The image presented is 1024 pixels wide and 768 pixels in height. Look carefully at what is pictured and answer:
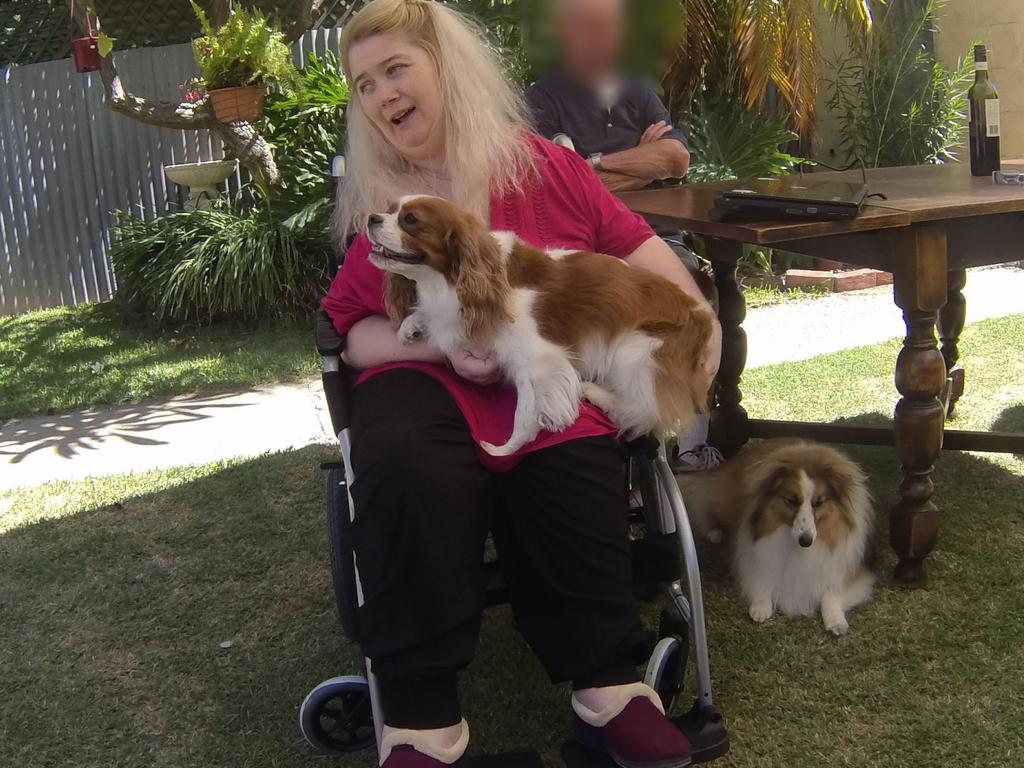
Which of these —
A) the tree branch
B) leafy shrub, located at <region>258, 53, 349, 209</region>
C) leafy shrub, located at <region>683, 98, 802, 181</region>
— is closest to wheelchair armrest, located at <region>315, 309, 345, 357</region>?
leafy shrub, located at <region>258, 53, 349, 209</region>

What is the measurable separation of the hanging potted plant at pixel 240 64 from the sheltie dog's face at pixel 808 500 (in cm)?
521

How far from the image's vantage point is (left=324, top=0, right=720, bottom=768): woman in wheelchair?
1.90 m

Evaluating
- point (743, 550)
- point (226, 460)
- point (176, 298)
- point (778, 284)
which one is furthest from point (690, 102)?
point (743, 550)

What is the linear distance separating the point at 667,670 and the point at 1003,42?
7008mm

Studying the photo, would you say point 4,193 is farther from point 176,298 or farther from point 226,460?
point 226,460

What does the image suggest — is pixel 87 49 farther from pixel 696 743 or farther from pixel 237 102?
pixel 696 743

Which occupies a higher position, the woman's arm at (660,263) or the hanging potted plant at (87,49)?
the hanging potted plant at (87,49)

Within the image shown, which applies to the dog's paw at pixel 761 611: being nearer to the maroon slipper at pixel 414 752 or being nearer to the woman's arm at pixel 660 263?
the woman's arm at pixel 660 263

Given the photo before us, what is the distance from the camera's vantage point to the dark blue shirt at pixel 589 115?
3.61 metres

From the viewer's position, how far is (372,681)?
1.94 meters

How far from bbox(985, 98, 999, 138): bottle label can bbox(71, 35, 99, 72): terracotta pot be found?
19.7 feet

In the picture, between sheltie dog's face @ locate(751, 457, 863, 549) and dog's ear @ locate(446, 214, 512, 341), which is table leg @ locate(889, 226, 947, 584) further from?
dog's ear @ locate(446, 214, 512, 341)

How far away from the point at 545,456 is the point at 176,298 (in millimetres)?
5475

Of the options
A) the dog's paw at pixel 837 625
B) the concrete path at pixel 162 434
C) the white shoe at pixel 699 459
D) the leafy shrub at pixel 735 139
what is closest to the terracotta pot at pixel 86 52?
the concrete path at pixel 162 434
